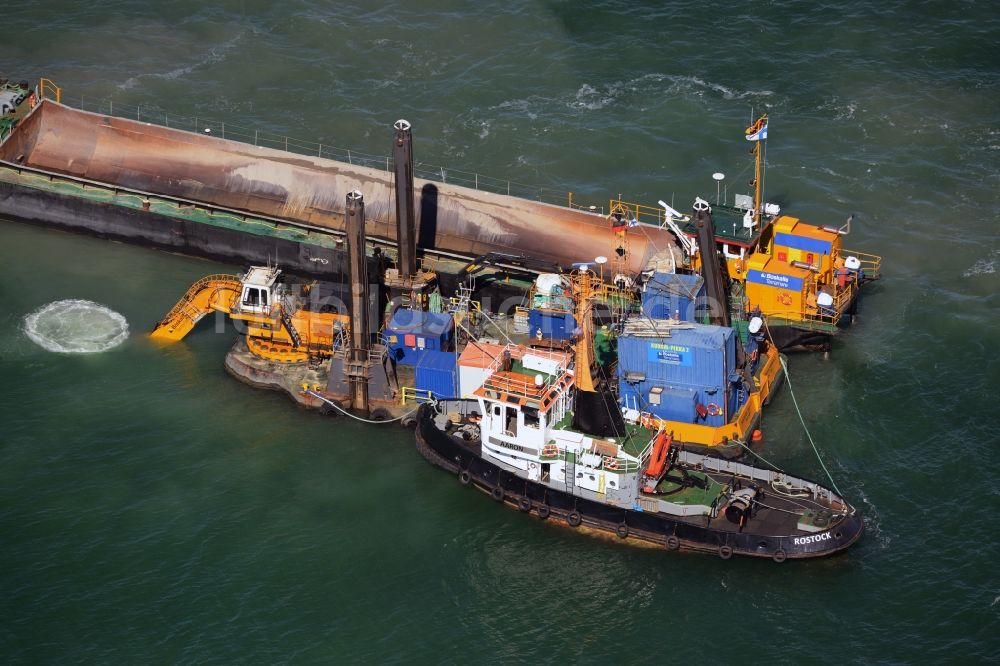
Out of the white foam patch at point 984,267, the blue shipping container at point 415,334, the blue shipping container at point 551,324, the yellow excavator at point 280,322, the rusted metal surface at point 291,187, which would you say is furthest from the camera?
the rusted metal surface at point 291,187

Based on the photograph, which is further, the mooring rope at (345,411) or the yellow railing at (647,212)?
→ the yellow railing at (647,212)

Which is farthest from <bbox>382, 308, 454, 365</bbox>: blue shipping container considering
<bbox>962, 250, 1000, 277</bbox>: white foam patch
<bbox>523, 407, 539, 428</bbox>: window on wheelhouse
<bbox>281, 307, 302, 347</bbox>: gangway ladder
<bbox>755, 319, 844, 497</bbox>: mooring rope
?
<bbox>962, 250, 1000, 277</bbox>: white foam patch

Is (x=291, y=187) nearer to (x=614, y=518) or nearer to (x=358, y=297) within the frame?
(x=358, y=297)

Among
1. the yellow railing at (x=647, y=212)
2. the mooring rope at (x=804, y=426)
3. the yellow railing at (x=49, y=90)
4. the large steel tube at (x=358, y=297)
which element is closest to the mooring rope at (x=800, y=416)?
the mooring rope at (x=804, y=426)

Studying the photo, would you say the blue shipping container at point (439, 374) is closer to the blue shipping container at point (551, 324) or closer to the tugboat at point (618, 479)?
the tugboat at point (618, 479)

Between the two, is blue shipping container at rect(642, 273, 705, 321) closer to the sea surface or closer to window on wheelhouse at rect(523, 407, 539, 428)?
the sea surface

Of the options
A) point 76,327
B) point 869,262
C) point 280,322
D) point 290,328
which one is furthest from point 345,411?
point 869,262
